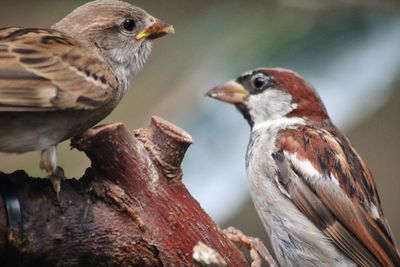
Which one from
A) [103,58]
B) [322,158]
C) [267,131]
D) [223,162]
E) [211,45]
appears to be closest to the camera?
[103,58]

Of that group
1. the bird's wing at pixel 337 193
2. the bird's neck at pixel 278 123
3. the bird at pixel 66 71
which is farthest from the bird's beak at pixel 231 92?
the bird at pixel 66 71

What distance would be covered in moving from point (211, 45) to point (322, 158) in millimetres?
1761

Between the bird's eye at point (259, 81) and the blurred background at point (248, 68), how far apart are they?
64 centimetres

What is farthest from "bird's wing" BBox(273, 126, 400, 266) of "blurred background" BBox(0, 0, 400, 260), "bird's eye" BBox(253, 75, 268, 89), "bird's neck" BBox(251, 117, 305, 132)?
"blurred background" BBox(0, 0, 400, 260)

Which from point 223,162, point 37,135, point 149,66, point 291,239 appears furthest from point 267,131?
point 149,66

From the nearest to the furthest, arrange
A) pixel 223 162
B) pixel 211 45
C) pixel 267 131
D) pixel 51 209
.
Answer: pixel 51 209 < pixel 267 131 < pixel 223 162 < pixel 211 45

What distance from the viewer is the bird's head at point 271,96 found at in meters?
4.48

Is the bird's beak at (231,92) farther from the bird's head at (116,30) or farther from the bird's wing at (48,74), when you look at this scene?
the bird's wing at (48,74)

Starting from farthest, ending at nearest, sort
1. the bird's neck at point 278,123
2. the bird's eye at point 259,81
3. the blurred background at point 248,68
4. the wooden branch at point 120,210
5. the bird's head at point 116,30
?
1. the blurred background at point 248,68
2. the bird's eye at point 259,81
3. the bird's neck at point 278,123
4. the bird's head at point 116,30
5. the wooden branch at point 120,210

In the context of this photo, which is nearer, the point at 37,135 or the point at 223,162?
the point at 37,135

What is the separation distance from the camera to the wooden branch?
311 centimetres

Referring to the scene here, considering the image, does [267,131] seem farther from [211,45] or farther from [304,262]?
[211,45]

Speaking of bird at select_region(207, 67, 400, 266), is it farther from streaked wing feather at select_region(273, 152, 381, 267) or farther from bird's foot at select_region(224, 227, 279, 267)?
bird's foot at select_region(224, 227, 279, 267)

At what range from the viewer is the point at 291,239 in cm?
400
